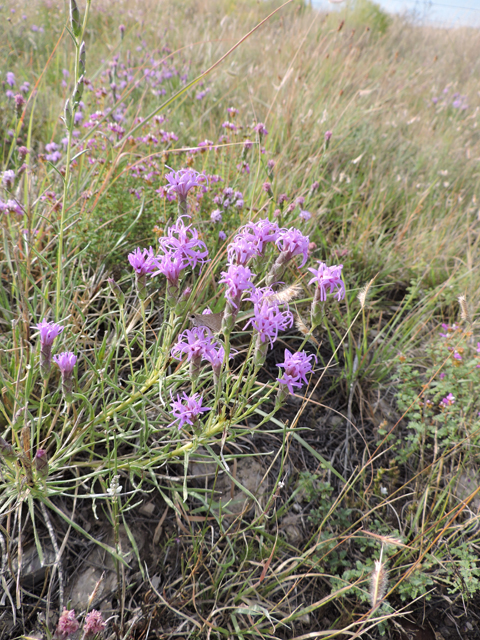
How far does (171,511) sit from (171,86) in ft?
13.3

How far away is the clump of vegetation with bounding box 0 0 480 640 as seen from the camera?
1.34 metres

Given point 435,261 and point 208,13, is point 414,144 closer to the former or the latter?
point 435,261

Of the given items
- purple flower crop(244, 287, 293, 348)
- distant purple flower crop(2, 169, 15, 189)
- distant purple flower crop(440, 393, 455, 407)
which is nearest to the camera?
purple flower crop(244, 287, 293, 348)

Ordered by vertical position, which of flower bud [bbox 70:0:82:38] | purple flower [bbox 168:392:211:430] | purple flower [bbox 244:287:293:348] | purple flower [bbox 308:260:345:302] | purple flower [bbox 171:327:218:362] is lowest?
purple flower [bbox 168:392:211:430]

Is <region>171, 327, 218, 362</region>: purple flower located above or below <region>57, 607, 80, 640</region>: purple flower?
above

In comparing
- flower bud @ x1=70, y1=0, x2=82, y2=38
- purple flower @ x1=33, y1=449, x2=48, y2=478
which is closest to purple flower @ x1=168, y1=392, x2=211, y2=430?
purple flower @ x1=33, y1=449, x2=48, y2=478

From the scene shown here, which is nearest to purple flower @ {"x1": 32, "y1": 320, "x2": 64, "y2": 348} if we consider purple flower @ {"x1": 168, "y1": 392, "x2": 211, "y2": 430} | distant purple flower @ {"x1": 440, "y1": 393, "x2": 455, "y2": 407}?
purple flower @ {"x1": 168, "y1": 392, "x2": 211, "y2": 430}

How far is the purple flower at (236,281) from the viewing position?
116 centimetres

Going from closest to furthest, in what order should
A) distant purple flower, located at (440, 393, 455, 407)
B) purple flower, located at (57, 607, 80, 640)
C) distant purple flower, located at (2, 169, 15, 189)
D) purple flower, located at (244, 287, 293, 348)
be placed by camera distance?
purple flower, located at (57, 607, 80, 640) → purple flower, located at (244, 287, 293, 348) → distant purple flower, located at (2, 169, 15, 189) → distant purple flower, located at (440, 393, 455, 407)

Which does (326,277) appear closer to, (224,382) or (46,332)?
(224,382)

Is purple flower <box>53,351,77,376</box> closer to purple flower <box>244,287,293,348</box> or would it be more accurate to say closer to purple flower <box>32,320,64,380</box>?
purple flower <box>32,320,64,380</box>

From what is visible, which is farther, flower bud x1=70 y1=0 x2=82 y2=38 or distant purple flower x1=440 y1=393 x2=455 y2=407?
distant purple flower x1=440 y1=393 x2=455 y2=407

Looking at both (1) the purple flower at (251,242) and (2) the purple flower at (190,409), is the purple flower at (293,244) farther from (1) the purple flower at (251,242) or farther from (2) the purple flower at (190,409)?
(2) the purple flower at (190,409)

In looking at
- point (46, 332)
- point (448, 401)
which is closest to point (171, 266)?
point (46, 332)
